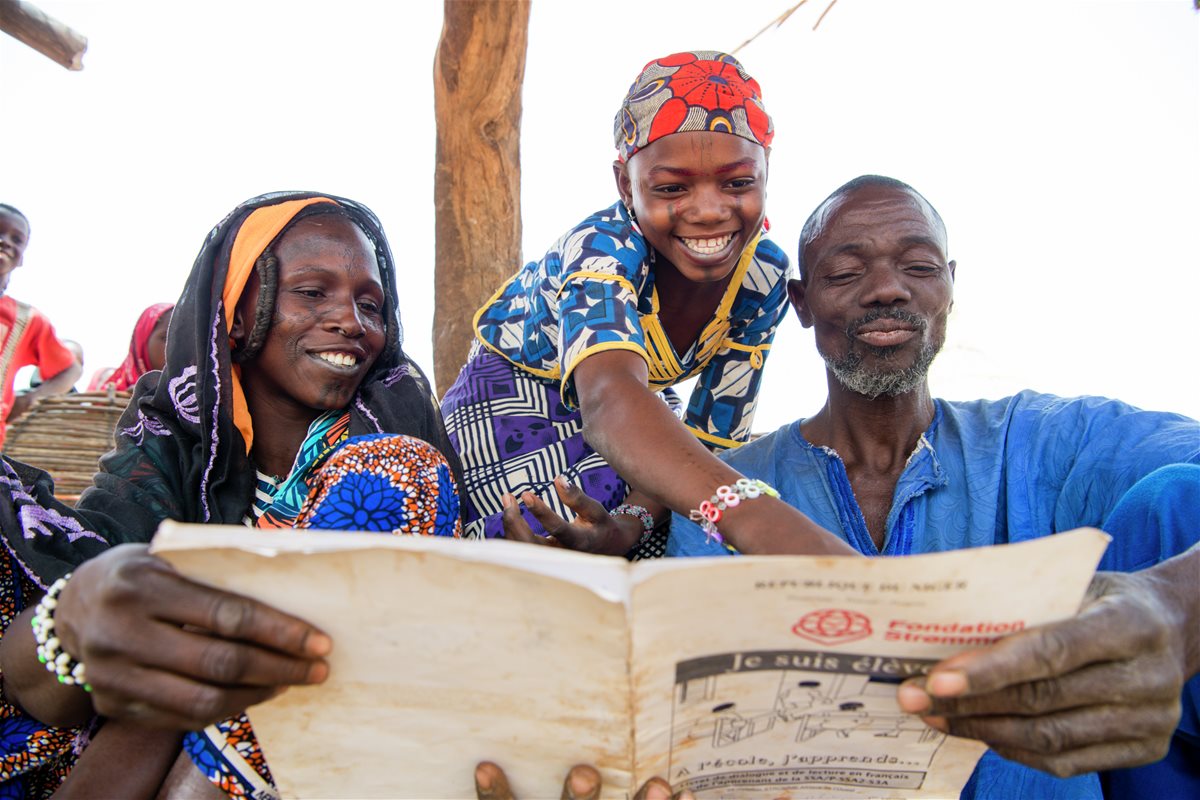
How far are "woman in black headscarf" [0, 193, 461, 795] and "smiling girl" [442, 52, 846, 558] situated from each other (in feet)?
1.10

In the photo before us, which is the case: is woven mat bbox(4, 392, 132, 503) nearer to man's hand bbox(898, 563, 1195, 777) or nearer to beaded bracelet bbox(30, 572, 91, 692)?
beaded bracelet bbox(30, 572, 91, 692)

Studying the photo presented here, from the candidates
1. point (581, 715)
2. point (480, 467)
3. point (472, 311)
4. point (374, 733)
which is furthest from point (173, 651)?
point (472, 311)

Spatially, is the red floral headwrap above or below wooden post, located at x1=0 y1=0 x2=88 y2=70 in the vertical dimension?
below

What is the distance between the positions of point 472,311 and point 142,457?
7.77ft

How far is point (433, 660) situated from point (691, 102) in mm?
1760

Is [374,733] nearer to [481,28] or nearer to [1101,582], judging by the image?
[1101,582]

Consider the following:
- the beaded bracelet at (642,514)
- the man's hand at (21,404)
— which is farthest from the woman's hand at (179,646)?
the man's hand at (21,404)

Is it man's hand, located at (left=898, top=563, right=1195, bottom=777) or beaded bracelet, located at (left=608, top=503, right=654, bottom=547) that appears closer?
man's hand, located at (left=898, top=563, right=1195, bottom=777)

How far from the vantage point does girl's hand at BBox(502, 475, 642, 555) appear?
83.0 inches

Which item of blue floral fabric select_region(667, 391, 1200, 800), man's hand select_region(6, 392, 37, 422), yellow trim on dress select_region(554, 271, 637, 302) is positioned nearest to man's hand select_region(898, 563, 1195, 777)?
blue floral fabric select_region(667, 391, 1200, 800)

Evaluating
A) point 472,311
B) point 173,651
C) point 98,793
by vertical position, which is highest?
point 472,311

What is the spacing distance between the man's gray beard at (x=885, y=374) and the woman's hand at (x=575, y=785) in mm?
1381

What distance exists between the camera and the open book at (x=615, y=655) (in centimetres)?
99

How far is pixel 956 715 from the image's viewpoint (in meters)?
1.12
